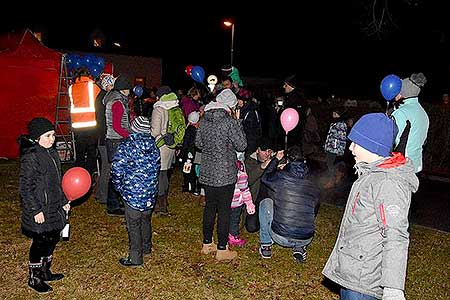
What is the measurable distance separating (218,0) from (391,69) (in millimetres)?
15365

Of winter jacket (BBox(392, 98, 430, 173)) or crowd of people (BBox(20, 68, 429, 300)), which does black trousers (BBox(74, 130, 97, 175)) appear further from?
winter jacket (BBox(392, 98, 430, 173))

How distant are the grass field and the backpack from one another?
4.12 feet

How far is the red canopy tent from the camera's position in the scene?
11.8 metres

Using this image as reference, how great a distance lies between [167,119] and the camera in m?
7.23

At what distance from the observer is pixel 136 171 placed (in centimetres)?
534

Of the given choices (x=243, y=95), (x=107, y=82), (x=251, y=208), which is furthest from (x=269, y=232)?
(x=107, y=82)

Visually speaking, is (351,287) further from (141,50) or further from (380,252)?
(141,50)

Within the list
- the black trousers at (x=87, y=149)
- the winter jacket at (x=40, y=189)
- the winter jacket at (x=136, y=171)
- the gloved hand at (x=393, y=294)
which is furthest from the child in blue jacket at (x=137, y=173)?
the black trousers at (x=87, y=149)

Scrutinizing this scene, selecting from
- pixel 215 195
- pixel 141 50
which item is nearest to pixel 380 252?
pixel 215 195

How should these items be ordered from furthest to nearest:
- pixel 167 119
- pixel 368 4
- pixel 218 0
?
pixel 218 0 → pixel 368 4 → pixel 167 119

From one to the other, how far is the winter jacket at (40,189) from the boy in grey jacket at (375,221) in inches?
110

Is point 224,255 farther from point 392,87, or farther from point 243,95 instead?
point 243,95

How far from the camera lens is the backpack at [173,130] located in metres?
7.21

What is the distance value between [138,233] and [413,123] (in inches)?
134
